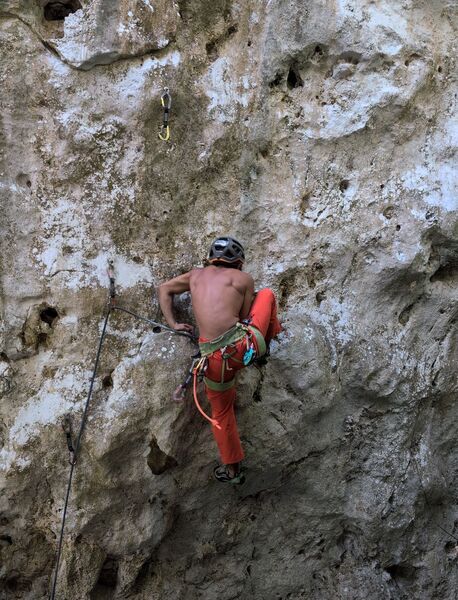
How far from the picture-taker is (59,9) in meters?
4.46

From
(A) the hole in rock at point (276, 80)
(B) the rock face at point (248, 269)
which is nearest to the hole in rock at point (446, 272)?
(B) the rock face at point (248, 269)

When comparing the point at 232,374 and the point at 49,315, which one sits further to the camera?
the point at 49,315

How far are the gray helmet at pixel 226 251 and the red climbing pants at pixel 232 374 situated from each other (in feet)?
0.95

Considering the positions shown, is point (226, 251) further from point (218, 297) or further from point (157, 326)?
point (157, 326)

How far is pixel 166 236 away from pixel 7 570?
102 inches

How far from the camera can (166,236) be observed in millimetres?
4637

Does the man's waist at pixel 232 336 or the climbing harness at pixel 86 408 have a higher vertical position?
the man's waist at pixel 232 336

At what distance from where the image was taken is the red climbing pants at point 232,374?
160 inches

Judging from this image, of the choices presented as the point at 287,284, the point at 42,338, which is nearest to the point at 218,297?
the point at 287,284

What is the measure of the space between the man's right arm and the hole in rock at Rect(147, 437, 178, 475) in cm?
85

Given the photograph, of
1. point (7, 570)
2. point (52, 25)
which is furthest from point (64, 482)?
point (52, 25)

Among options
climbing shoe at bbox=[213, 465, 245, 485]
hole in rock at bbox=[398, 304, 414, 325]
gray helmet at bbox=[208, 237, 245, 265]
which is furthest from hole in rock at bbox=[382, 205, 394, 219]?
climbing shoe at bbox=[213, 465, 245, 485]

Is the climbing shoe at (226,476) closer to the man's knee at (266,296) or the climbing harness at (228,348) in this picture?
the climbing harness at (228,348)

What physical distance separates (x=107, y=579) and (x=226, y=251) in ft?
8.42
